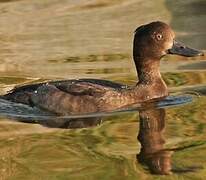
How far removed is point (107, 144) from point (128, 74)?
3.29 m

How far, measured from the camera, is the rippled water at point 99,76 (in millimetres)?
6984

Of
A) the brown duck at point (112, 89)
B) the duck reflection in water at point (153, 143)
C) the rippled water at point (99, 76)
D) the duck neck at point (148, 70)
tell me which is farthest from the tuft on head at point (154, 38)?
the duck reflection in water at point (153, 143)

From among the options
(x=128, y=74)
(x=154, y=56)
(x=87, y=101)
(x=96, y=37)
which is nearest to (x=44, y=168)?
(x=87, y=101)

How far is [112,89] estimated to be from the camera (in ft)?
29.8

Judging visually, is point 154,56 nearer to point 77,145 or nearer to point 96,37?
point 77,145

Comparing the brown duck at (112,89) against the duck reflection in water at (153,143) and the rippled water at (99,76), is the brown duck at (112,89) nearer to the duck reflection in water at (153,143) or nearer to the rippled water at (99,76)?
the rippled water at (99,76)

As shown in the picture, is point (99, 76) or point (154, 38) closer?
point (154, 38)

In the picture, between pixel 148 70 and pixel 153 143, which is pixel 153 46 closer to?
pixel 148 70

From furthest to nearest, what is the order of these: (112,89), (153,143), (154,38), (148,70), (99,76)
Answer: (99,76), (148,70), (154,38), (112,89), (153,143)

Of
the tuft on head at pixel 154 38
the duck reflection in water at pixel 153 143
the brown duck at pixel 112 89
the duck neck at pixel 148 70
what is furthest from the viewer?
the duck neck at pixel 148 70

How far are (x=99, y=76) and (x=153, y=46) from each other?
142 centimetres

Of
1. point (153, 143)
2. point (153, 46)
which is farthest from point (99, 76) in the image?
point (153, 143)

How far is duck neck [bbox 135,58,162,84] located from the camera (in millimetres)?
9555

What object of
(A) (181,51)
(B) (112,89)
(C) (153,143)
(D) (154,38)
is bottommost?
(C) (153,143)
